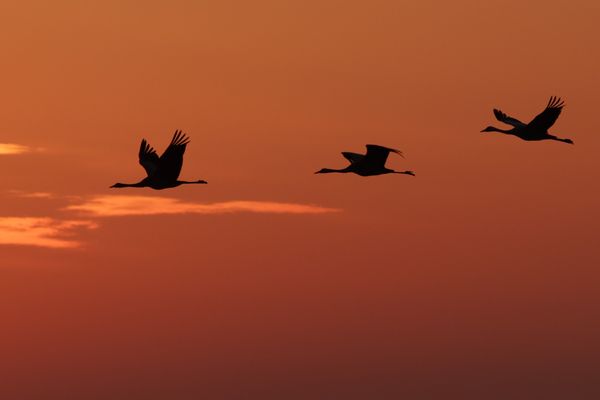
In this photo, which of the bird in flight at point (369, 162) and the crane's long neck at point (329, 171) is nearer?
the bird in flight at point (369, 162)

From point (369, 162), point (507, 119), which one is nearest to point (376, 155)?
point (369, 162)

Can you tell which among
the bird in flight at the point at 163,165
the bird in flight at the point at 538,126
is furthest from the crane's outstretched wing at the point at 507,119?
the bird in flight at the point at 163,165

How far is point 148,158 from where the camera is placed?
7100 cm

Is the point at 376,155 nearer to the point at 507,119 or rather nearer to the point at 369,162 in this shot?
the point at 369,162

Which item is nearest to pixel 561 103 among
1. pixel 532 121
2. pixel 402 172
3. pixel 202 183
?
pixel 532 121

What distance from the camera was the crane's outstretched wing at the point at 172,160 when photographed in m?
66.2

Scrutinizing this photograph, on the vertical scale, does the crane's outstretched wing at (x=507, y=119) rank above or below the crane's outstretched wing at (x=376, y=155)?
above

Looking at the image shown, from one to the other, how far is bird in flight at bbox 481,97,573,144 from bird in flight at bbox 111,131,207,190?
14586 millimetres

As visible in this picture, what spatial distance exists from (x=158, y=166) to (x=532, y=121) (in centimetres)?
1643

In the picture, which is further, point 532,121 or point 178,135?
point 532,121

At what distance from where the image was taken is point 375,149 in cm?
6750

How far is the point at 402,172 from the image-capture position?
230ft

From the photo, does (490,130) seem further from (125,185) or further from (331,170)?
(125,185)

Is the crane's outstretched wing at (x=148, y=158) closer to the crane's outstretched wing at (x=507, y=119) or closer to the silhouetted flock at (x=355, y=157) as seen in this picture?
the silhouetted flock at (x=355, y=157)
